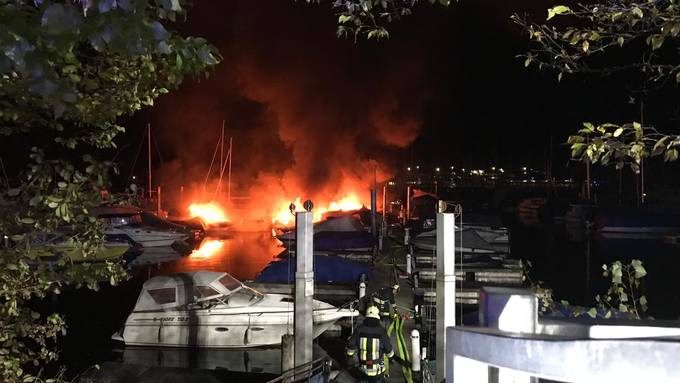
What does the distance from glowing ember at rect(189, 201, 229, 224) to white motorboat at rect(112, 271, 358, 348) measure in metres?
43.2

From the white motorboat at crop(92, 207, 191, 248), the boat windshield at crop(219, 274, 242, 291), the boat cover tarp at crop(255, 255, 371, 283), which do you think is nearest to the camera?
the boat windshield at crop(219, 274, 242, 291)

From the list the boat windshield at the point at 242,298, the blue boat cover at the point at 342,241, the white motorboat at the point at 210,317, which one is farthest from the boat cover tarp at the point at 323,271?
the blue boat cover at the point at 342,241

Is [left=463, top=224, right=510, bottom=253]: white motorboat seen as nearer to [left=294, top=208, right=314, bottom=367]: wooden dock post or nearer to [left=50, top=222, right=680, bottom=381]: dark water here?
[left=50, top=222, right=680, bottom=381]: dark water

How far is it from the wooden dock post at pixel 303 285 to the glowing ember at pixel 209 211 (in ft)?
163

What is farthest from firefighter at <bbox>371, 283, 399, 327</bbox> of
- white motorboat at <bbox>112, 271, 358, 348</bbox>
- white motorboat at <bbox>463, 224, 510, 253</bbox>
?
white motorboat at <bbox>463, 224, 510, 253</bbox>

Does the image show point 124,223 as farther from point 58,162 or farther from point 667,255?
point 667,255

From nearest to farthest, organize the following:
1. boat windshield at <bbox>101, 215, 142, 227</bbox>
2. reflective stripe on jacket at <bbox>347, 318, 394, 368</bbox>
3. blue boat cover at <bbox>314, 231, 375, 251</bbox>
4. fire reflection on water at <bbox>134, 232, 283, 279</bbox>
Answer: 1. reflective stripe on jacket at <bbox>347, 318, 394, 368</bbox>
2. blue boat cover at <bbox>314, 231, 375, 251</bbox>
3. fire reflection on water at <bbox>134, 232, 283, 279</bbox>
4. boat windshield at <bbox>101, 215, 142, 227</bbox>

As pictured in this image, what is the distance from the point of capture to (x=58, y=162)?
12.2 feet

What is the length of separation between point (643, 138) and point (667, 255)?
142 feet

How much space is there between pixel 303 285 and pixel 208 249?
34.2m

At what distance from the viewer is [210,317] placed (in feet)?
47.3

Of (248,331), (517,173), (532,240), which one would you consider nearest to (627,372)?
(248,331)

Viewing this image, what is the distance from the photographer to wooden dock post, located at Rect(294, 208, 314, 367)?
9336 millimetres

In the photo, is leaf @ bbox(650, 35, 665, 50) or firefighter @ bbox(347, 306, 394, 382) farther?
firefighter @ bbox(347, 306, 394, 382)
